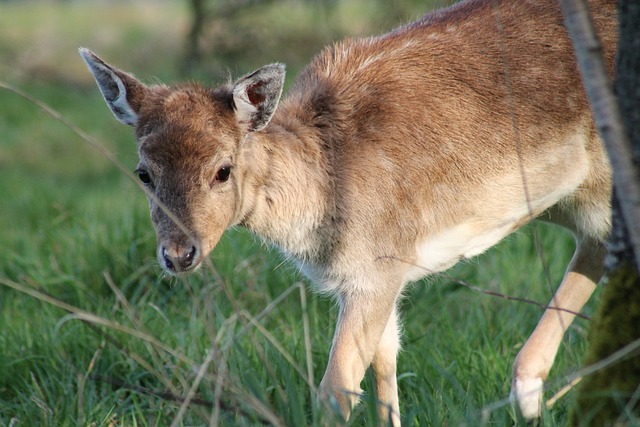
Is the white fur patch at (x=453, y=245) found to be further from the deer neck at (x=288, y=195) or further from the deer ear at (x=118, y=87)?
the deer ear at (x=118, y=87)

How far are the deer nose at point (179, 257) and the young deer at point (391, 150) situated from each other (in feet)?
0.52

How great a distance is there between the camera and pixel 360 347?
3.62 metres

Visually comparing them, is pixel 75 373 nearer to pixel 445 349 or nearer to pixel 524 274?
pixel 445 349

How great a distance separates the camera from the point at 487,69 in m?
3.99

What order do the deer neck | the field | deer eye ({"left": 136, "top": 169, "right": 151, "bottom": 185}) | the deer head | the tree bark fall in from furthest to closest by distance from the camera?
the deer neck < deer eye ({"left": 136, "top": 169, "right": 151, "bottom": 185}) < the deer head < the field < the tree bark

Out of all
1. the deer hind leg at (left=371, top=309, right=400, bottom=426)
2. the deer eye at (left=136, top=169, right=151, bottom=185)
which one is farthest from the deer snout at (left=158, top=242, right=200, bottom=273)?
the deer hind leg at (left=371, top=309, right=400, bottom=426)

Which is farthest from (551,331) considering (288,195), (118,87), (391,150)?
(118,87)

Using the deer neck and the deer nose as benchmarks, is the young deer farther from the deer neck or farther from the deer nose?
the deer nose

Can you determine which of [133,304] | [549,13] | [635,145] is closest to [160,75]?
[133,304]

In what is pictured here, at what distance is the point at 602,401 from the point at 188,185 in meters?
1.66

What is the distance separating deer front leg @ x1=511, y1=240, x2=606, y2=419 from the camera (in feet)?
10.9

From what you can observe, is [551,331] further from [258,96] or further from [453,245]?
[258,96]

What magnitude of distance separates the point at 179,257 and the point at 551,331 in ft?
5.43

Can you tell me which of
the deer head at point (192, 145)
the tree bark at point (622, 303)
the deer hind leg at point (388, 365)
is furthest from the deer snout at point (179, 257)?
the tree bark at point (622, 303)
